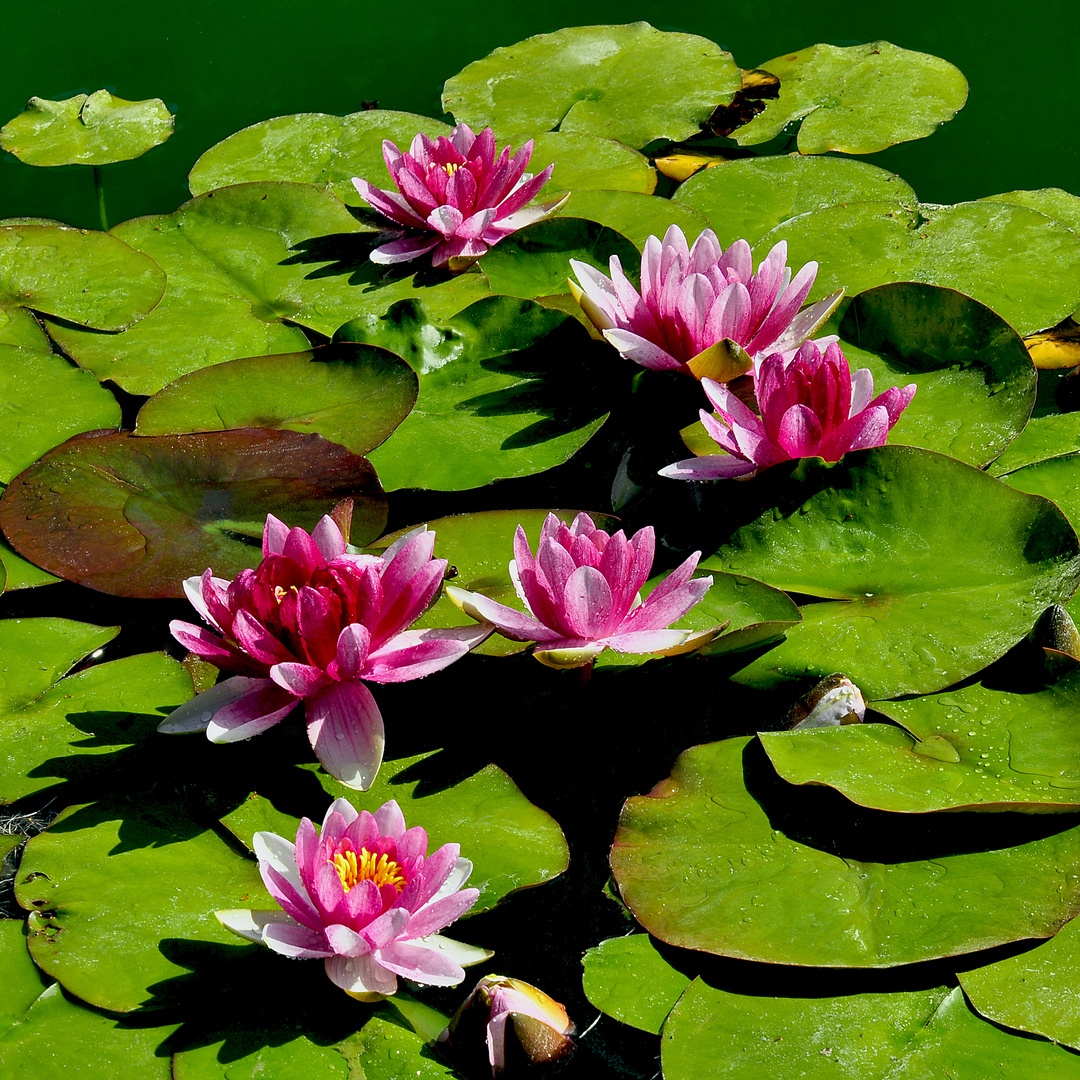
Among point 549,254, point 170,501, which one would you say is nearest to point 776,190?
point 549,254

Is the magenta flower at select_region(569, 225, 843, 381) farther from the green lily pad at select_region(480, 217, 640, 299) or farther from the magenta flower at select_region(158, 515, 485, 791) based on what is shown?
the magenta flower at select_region(158, 515, 485, 791)

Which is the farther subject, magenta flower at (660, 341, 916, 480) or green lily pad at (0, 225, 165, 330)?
green lily pad at (0, 225, 165, 330)

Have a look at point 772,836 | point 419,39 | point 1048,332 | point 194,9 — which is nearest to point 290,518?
point 772,836

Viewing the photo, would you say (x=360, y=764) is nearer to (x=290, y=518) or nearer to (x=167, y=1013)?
(x=167, y=1013)

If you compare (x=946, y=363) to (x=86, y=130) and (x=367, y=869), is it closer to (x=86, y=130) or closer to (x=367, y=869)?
(x=367, y=869)

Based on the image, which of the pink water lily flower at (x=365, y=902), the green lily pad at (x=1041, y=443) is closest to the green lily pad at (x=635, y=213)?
the green lily pad at (x=1041, y=443)

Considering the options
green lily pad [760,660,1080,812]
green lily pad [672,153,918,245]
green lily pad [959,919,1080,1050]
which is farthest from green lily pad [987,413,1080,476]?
green lily pad [959,919,1080,1050]
